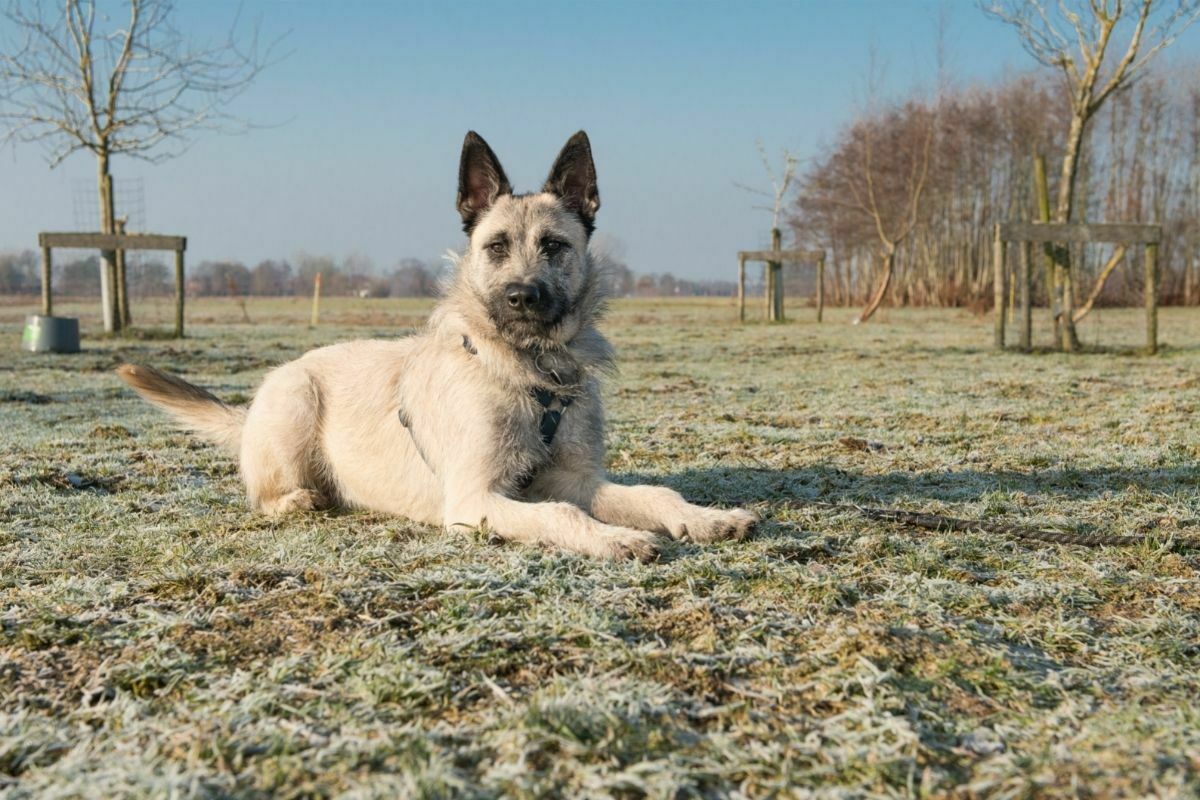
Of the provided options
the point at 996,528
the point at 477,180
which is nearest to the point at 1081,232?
the point at 996,528

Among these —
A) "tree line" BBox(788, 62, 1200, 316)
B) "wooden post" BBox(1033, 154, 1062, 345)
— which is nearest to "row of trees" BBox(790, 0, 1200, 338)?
"tree line" BBox(788, 62, 1200, 316)

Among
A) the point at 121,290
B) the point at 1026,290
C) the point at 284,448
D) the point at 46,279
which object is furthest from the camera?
the point at 121,290

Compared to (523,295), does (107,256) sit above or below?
above

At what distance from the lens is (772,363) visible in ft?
48.5

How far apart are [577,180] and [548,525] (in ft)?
6.37

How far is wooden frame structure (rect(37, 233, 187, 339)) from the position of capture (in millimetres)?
18672

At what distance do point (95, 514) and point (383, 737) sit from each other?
10.6 ft

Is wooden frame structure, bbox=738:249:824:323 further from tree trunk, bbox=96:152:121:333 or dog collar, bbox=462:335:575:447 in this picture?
dog collar, bbox=462:335:575:447

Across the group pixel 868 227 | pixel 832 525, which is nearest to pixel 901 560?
pixel 832 525

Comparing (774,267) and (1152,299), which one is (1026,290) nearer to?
(1152,299)

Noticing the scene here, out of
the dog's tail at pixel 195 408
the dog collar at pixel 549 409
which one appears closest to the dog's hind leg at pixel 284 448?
the dog's tail at pixel 195 408

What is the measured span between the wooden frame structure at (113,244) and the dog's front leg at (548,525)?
57.6 feet

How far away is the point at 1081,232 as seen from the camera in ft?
48.2

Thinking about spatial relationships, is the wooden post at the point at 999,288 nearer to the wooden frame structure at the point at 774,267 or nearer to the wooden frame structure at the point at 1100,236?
the wooden frame structure at the point at 1100,236
